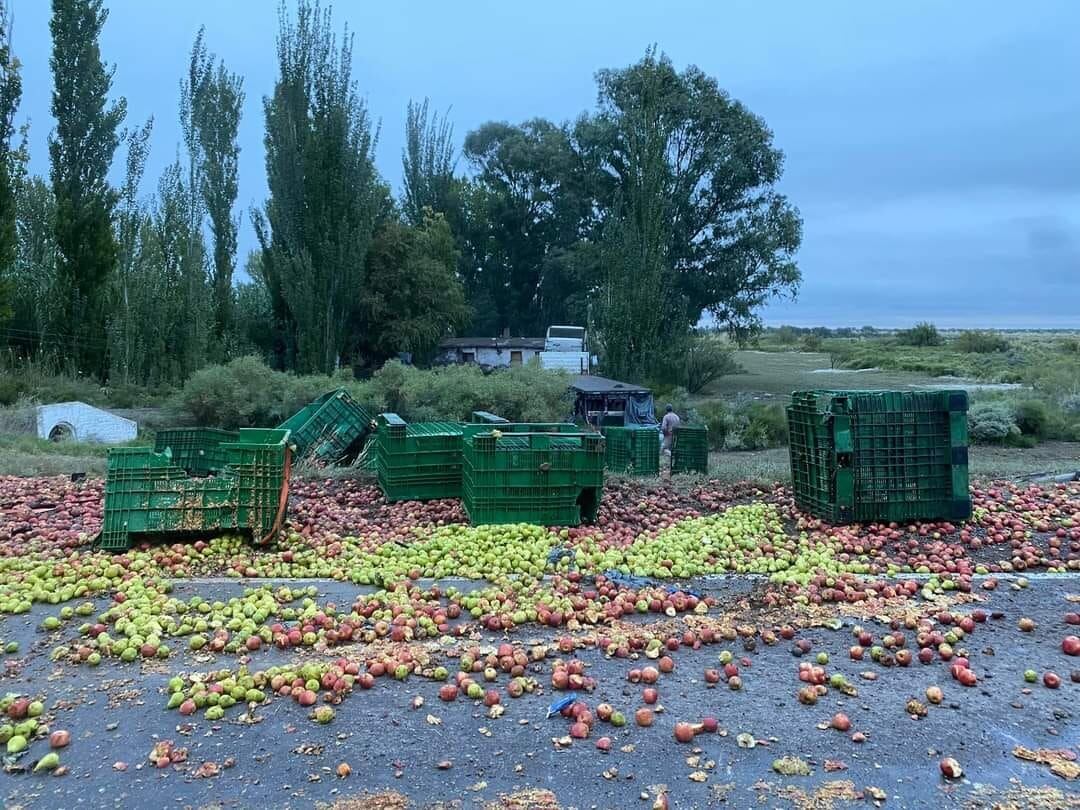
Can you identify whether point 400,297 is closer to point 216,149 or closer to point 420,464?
point 216,149

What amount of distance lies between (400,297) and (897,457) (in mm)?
29166

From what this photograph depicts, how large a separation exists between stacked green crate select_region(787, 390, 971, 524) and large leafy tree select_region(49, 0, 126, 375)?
2687 cm

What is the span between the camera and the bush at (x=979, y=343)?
2430 inches

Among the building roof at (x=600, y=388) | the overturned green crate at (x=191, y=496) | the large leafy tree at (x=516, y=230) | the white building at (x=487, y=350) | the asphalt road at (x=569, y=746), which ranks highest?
the large leafy tree at (x=516, y=230)

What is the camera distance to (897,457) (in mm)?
7324

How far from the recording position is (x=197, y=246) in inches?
1236

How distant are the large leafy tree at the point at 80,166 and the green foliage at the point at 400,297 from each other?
963cm

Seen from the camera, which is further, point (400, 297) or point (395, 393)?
point (400, 297)

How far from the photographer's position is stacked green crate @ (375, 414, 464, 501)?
8469 millimetres

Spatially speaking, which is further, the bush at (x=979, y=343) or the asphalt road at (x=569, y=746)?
the bush at (x=979, y=343)

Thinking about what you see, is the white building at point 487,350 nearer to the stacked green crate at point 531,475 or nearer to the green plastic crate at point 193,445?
the green plastic crate at point 193,445

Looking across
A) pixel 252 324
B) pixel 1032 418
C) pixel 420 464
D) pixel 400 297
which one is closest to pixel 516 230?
pixel 400 297

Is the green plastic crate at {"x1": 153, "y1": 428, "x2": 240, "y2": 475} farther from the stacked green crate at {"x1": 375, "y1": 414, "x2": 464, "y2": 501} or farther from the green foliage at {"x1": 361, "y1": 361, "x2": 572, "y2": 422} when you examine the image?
the green foliage at {"x1": 361, "y1": 361, "x2": 572, "y2": 422}

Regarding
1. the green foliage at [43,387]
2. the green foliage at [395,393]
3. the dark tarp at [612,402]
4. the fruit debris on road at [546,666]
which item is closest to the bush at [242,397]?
the green foliage at [395,393]
